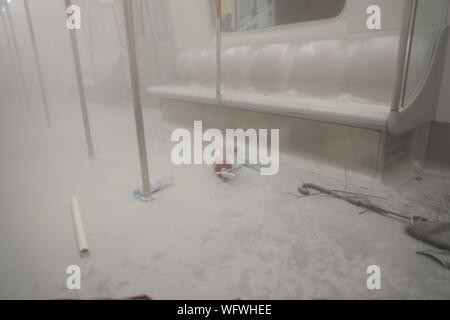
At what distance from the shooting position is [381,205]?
140 centimetres

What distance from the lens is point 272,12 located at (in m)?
2.60

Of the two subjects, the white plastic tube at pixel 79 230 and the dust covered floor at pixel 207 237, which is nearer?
the dust covered floor at pixel 207 237

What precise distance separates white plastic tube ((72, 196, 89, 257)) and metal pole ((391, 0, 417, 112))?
1400mm

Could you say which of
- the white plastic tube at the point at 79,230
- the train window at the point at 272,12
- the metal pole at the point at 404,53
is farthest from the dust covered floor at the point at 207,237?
the train window at the point at 272,12

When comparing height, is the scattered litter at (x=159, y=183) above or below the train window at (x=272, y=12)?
below

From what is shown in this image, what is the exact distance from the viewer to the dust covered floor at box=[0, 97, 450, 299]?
35.9 inches

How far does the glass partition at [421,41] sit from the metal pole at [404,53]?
0.02m

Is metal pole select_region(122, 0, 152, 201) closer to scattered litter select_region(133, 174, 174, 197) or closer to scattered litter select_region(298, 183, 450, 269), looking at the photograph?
scattered litter select_region(133, 174, 174, 197)

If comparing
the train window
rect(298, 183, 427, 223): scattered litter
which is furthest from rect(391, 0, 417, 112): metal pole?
the train window

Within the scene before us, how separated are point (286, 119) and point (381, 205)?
0.86 metres

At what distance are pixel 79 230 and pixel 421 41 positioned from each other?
1.75 meters

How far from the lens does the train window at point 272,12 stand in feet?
7.32

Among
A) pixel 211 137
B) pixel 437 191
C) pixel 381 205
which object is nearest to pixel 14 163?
pixel 211 137

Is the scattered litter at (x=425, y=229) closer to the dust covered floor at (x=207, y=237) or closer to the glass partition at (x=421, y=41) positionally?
the dust covered floor at (x=207, y=237)
